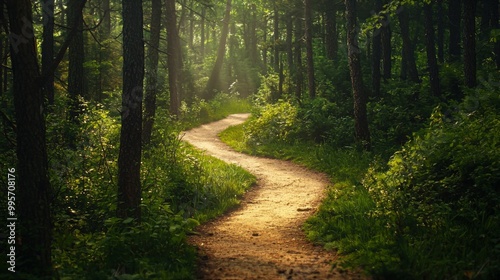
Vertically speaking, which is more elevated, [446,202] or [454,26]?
[454,26]

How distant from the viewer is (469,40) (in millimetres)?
14094

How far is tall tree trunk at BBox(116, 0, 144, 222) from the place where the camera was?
7152 mm

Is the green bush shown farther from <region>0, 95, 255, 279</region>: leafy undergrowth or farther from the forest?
<region>0, 95, 255, 279</region>: leafy undergrowth

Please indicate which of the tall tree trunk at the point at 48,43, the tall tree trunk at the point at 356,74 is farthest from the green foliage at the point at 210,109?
the tall tree trunk at the point at 356,74

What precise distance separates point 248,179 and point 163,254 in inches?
266

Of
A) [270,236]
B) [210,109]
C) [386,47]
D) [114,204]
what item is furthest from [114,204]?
[210,109]

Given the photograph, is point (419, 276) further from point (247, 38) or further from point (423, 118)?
point (247, 38)

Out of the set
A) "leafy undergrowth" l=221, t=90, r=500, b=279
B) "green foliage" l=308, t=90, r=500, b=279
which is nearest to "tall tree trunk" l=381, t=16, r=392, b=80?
"leafy undergrowth" l=221, t=90, r=500, b=279

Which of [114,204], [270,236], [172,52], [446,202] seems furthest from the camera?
[172,52]

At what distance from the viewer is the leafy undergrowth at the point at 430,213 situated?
18.6ft

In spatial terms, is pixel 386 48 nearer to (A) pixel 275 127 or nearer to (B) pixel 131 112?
(A) pixel 275 127

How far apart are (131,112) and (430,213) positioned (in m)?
5.32

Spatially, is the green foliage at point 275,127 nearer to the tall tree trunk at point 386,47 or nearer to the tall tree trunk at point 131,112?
the tall tree trunk at point 386,47

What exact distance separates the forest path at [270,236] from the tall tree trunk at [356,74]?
2.50 m
